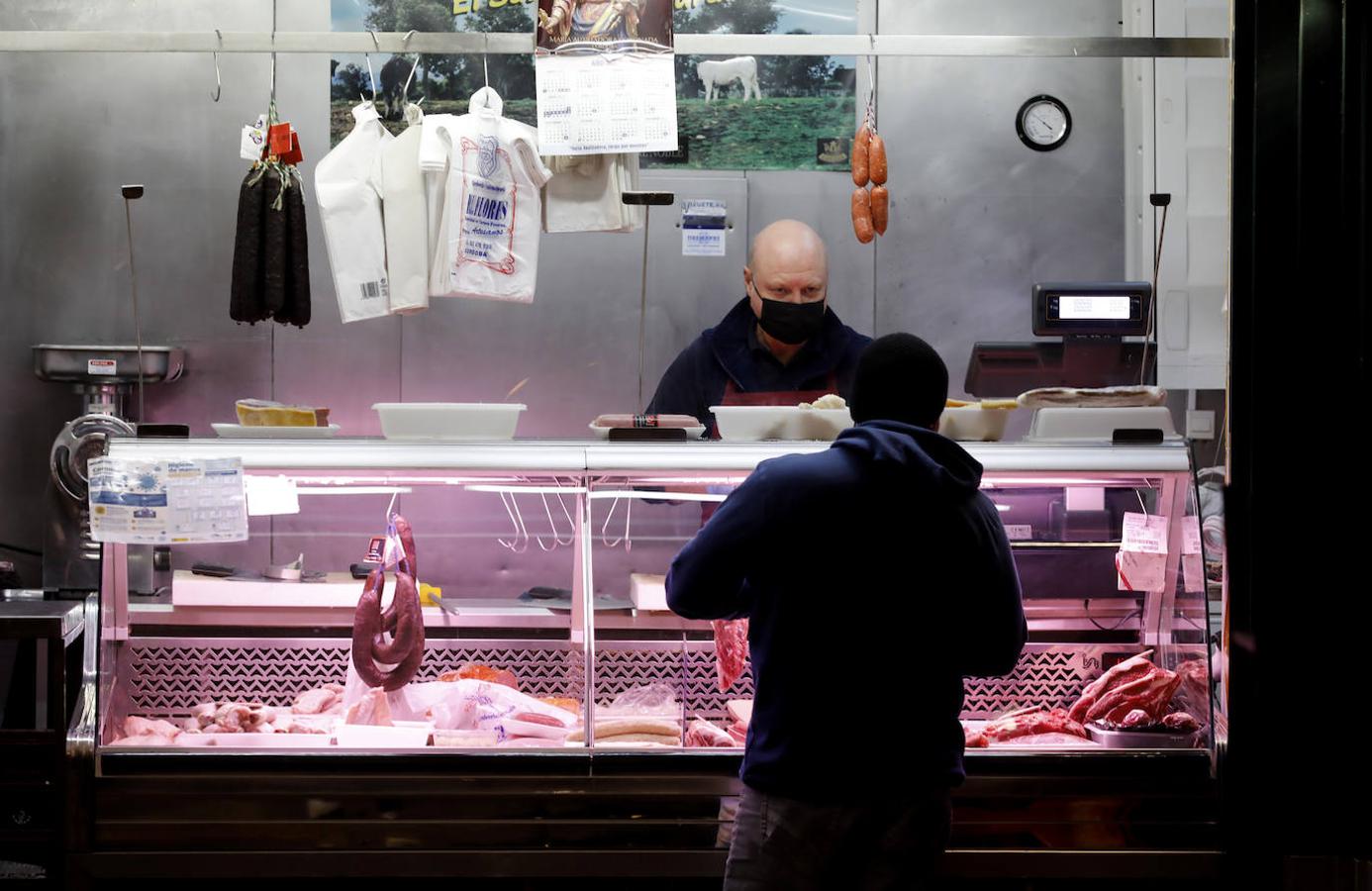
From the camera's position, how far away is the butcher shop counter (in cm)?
327

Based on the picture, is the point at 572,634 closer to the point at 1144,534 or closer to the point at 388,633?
the point at 388,633

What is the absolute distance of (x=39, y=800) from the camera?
3256 millimetres

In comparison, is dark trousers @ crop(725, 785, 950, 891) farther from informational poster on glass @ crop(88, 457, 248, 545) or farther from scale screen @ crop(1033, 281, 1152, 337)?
scale screen @ crop(1033, 281, 1152, 337)

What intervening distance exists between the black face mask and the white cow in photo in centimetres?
138

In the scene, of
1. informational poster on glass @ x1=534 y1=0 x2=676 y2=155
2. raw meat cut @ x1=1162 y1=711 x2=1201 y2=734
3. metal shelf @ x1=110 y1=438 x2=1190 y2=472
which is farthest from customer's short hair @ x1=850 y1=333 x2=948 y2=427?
informational poster on glass @ x1=534 y1=0 x2=676 y2=155

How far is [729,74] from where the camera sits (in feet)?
19.1

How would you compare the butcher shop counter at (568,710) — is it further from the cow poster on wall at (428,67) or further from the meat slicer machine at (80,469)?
the cow poster on wall at (428,67)

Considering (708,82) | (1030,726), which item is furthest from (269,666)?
(708,82)

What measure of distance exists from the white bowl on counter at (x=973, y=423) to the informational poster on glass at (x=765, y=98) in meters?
2.55

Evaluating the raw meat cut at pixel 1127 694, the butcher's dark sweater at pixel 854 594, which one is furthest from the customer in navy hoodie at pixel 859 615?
the raw meat cut at pixel 1127 694

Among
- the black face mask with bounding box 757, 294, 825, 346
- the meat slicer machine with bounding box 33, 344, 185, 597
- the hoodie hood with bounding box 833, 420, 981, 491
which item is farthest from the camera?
the black face mask with bounding box 757, 294, 825, 346

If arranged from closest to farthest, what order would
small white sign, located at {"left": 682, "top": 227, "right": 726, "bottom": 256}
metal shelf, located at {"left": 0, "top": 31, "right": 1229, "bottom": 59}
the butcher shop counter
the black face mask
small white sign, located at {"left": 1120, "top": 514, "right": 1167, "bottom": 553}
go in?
1. the butcher shop counter
2. small white sign, located at {"left": 1120, "top": 514, "right": 1167, "bottom": 553}
3. metal shelf, located at {"left": 0, "top": 31, "right": 1229, "bottom": 59}
4. the black face mask
5. small white sign, located at {"left": 682, "top": 227, "right": 726, "bottom": 256}

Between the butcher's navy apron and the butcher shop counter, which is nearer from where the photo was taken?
the butcher shop counter

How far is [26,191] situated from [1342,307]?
5.32 m
